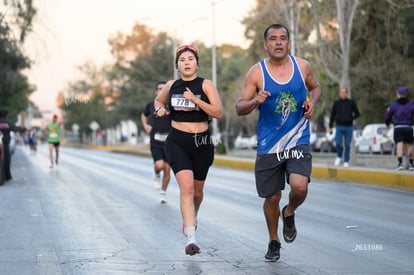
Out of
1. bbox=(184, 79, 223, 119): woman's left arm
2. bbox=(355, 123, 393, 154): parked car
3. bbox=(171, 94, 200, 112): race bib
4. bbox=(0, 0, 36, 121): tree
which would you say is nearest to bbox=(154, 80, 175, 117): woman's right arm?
bbox=(171, 94, 200, 112): race bib

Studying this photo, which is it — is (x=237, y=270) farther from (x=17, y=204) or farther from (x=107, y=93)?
(x=107, y=93)

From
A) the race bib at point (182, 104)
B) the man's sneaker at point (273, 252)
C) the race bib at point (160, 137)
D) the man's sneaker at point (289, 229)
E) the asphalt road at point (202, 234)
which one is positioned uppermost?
the race bib at point (182, 104)

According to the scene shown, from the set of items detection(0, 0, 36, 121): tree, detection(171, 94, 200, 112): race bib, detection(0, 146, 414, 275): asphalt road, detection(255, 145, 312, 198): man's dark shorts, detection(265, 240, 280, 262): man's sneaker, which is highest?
detection(0, 0, 36, 121): tree

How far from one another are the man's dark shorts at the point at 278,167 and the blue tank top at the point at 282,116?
0.18 feet

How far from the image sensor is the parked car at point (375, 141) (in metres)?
40.7

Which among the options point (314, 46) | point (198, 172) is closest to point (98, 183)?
point (198, 172)

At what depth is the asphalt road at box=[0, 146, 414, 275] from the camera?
25.2 feet

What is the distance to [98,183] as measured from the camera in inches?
787

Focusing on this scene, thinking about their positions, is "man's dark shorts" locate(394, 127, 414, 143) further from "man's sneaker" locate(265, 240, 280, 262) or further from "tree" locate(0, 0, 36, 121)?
"tree" locate(0, 0, 36, 121)

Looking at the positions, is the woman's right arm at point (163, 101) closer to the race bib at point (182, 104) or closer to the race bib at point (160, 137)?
the race bib at point (182, 104)

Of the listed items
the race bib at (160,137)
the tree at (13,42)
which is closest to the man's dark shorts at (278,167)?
the race bib at (160,137)

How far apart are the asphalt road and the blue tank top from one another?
1045 millimetres

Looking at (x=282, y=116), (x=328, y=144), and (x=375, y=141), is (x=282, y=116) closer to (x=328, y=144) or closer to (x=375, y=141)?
(x=375, y=141)

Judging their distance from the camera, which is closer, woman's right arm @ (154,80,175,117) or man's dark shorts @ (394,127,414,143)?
woman's right arm @ (154,80,175,117)
